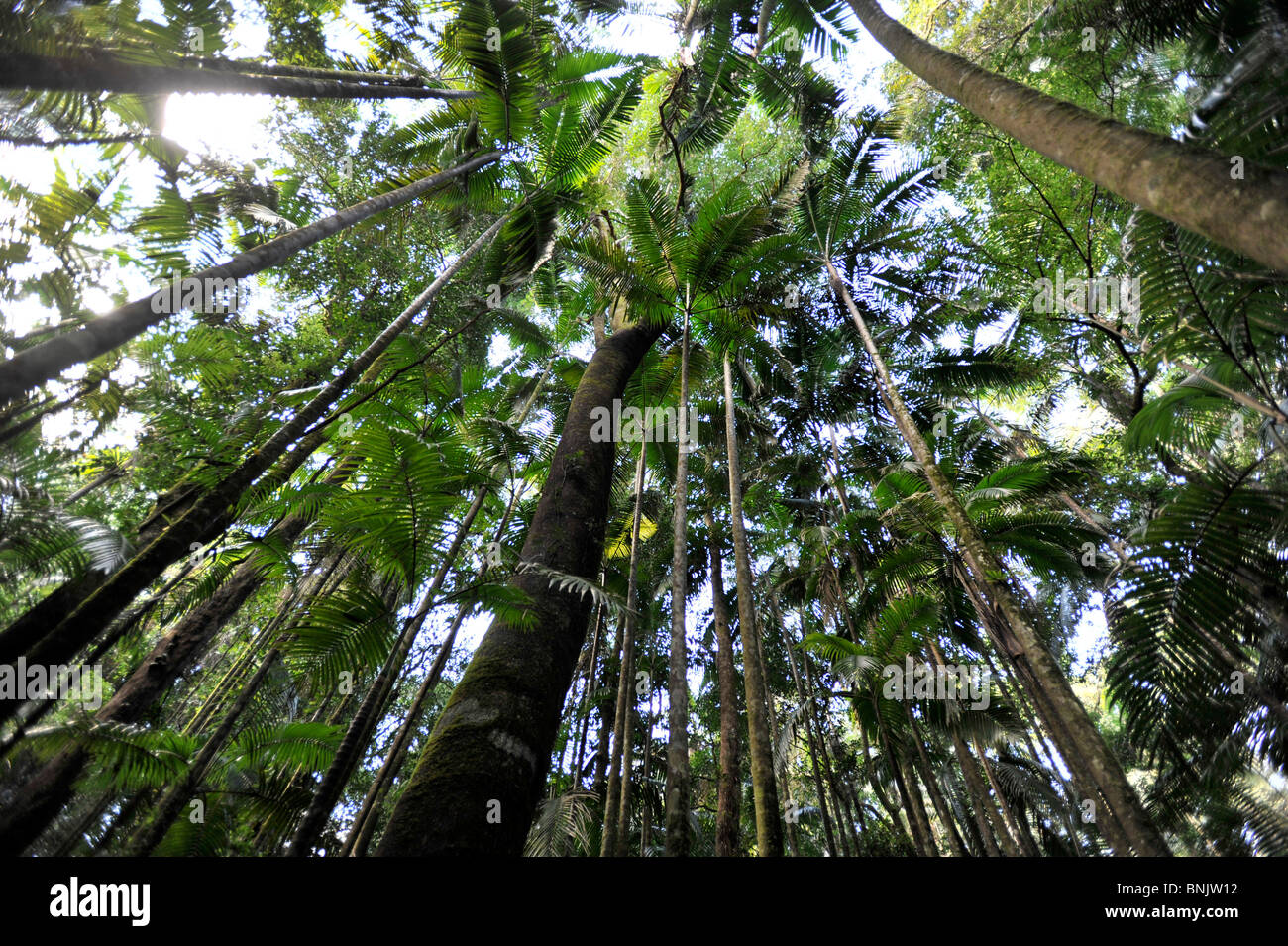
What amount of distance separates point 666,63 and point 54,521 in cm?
885

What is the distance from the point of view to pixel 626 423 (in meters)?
7.91

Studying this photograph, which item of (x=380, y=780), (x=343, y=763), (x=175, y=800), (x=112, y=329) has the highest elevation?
(x=112, y=329)

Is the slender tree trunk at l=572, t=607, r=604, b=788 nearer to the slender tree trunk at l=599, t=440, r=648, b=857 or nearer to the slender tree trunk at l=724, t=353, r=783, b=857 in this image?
the slender tree trunk at l=599, t=440, r=648, b=857

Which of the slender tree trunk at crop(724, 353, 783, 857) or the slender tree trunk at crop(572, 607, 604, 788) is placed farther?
the slender tree trunk at crop(572, 607, 604, 788)

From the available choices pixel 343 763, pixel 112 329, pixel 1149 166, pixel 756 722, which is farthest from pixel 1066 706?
pixel 112 329

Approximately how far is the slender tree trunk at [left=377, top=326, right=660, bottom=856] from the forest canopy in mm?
24

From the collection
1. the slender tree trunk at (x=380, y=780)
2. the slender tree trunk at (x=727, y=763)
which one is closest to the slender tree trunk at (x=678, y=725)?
the slender tree trunk at (x=727, y=763)

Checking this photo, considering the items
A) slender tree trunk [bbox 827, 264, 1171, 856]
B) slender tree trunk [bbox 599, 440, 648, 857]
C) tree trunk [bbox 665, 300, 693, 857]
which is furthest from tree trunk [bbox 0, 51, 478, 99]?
slender tree trunk [bbox 827, 264, 1171, 856]

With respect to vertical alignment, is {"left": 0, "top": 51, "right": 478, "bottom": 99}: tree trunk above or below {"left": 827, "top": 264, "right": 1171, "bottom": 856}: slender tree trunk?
above

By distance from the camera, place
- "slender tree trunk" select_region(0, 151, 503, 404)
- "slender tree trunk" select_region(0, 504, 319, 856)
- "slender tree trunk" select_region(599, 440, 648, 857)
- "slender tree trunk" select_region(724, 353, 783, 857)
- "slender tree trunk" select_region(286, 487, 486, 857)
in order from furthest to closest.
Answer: "slender tree trunk" select_region(0, 504, 319, 856) → "slender tree trunk" select_region(599, 440, 648, 857) → "slender tree trunk" select_region(724, 353, 783, 857) → "slender tree trunk" select_region(286, 487, 486, 857) → "slender tree trunk" select_region(0, 151, 503, 404)

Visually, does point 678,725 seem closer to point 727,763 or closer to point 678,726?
point 678,726

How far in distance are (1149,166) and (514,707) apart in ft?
11.5

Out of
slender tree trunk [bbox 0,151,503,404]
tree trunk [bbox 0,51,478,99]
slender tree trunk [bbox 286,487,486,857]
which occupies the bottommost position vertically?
slender tree trunk [bbox 286,487,486,857]

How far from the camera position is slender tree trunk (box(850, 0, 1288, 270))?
61.6 inches
